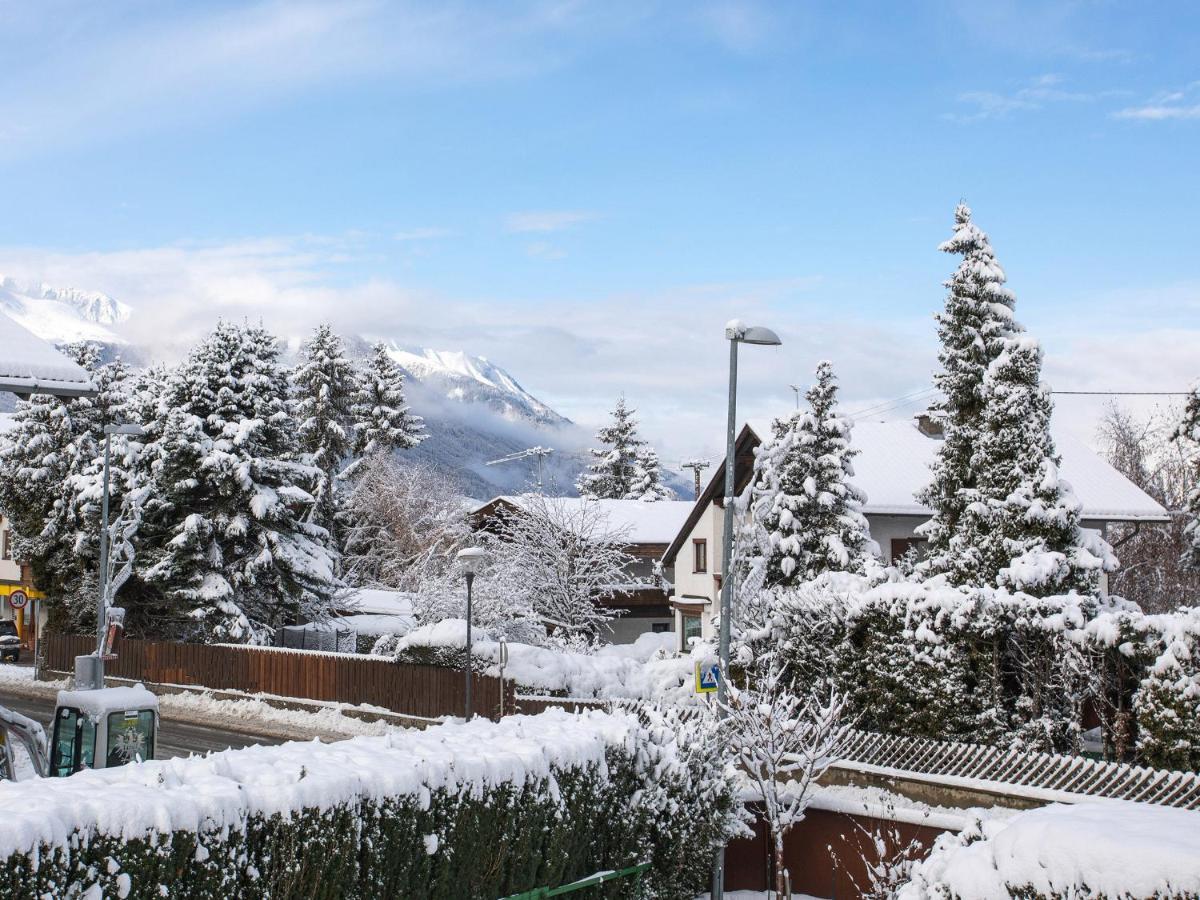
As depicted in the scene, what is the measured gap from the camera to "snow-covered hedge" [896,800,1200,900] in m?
7.70

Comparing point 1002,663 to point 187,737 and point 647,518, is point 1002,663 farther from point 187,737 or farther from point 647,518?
point 647,518

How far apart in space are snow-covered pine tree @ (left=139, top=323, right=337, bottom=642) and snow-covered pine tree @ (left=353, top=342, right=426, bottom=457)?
2852 cm

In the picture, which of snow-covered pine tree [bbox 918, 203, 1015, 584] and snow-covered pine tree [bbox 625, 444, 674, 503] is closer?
snow-covered pine tree [bbox 918, 203, 1015, 584]

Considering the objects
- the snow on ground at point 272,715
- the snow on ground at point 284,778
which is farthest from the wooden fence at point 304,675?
the snow on ground at point 284,778

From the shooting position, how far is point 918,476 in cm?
3700

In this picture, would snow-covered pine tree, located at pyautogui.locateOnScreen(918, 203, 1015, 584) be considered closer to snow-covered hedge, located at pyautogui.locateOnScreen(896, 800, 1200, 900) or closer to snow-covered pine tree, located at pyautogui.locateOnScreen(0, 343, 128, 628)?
snow-covered hedge, located at pyautogui.locateOnScreen(896, 800, 1200, 900)

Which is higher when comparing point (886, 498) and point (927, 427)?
point (927, 427)

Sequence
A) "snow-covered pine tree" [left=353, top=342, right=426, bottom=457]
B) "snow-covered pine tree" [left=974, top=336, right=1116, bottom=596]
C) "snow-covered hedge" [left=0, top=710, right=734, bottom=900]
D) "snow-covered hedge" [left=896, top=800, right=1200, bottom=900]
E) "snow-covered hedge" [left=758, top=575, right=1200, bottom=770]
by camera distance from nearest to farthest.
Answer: "snow-covered hedge" [left=896, top=800, right=1200, bottom=900], "snow-covered hedge" [left=0, top=710, right=734, bottom=900], "snow-covered hedge" [left=758, top=575, right=1200, bottom=770], "snow-covered pine tree" [left=974, top=336, right=1116, bottom=596], "snow-covered pine tree" [left=353, top=342, right=426, bottom=457]

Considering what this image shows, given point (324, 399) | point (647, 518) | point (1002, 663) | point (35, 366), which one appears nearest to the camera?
point (35, 366)

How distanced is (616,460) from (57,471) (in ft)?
153

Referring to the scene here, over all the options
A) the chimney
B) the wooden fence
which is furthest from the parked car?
the chimney

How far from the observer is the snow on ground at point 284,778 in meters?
7.80

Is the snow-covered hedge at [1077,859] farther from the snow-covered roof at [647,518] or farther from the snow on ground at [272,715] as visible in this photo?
the snow-covered roof at [647,518]

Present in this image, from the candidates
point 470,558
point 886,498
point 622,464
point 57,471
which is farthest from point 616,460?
point 470,558
